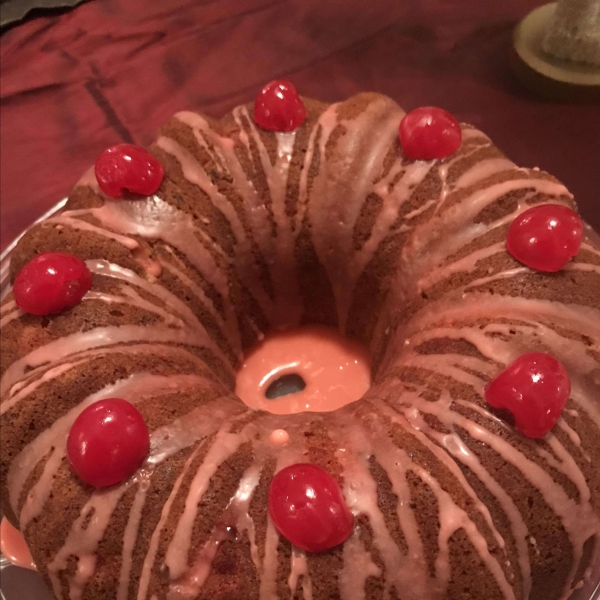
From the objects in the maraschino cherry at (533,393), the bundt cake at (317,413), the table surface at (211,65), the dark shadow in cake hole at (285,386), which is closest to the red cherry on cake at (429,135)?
the bundt cake at (317,413)

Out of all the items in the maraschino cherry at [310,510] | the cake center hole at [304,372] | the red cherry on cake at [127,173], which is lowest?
the cake center hole at [304,372]

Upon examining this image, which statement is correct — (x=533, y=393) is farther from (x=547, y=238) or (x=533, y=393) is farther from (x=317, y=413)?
(x=317, y=413)

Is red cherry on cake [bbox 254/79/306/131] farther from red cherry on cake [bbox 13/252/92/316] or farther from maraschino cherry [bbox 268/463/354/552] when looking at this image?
maraschino cherry [bbox 268/463/354/552]

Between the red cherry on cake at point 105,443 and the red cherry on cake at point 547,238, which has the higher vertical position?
the red cherry on cake at point 105,443

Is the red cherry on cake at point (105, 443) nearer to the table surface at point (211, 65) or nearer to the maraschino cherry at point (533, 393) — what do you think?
the maraschino cherry at point (533, 393)

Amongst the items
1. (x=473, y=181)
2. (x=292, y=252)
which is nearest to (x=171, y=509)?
(x=292, y=252)

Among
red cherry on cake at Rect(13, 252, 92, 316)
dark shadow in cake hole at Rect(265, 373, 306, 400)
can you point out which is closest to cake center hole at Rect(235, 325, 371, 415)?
dark shadow in cake hole at Rect(265, 373, 306, 400)

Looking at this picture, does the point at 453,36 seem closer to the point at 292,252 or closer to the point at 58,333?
the point at 292,252
